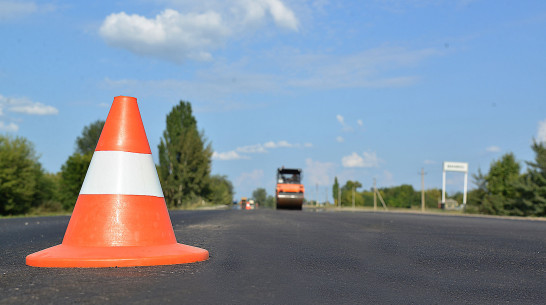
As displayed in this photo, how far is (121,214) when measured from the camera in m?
5.76

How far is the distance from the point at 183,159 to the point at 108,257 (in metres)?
54.1

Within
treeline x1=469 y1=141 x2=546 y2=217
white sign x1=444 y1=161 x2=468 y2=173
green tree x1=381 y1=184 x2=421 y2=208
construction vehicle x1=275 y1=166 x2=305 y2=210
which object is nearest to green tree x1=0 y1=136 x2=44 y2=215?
construction vehicle x1=275 y1=166 x2=305 y2=210

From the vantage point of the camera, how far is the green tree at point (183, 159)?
192 ft

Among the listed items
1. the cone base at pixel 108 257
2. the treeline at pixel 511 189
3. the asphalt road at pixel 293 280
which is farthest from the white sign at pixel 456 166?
the cone base at pixel 108 257

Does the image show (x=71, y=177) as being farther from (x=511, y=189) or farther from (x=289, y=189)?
(x=511, y=189)

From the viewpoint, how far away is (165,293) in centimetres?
379

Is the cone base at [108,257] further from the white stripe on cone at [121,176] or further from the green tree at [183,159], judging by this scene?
the green tree at [183,159]

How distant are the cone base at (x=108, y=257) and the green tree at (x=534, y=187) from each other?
43.6m

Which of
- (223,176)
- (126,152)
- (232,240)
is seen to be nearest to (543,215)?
(232,240)

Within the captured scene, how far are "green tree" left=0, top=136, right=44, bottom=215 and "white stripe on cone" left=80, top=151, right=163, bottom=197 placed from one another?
36.7 meters

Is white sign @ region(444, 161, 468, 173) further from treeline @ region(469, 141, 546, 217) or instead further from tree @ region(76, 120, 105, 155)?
tree @ region(76, 120, 105, 155)

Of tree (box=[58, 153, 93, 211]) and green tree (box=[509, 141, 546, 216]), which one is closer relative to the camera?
green tree (box=[509, 141, 546, 216])

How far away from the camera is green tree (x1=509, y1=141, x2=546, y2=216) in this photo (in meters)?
42.8

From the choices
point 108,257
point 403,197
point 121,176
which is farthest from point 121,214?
point 403,197
